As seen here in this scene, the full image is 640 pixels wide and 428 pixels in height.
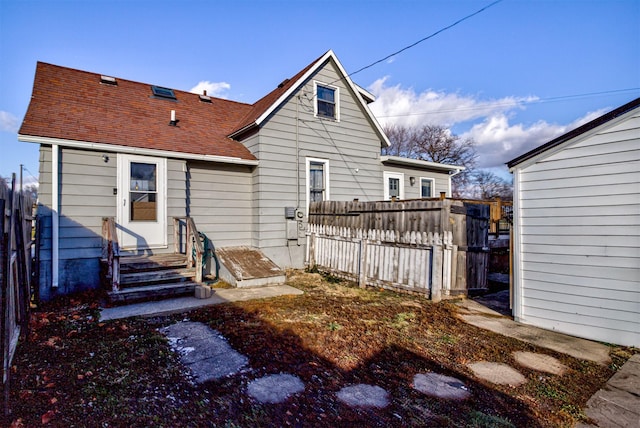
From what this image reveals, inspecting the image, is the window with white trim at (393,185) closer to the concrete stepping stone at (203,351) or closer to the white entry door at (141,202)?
the white entry door at (141,202)

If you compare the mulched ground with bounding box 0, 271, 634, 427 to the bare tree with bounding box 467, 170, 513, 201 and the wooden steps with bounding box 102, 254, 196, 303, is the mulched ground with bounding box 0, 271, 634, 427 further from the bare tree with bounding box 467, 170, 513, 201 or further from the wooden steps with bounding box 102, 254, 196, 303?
the bare tree with bounding box 467, 170, 513, 201

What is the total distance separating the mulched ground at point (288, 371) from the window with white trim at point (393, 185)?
6595 millimetres

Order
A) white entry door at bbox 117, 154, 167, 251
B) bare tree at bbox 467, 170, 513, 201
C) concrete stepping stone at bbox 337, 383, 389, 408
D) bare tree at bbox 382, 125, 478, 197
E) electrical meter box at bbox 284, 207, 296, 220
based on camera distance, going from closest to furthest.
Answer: concrete stepping stone at bbox 337, 383, 389, 408, white entry door at bbox 117, 154, 167, 251, electrical meter box at bbox 284, 207, 296, 220, bare tree at bbox 382, 125, 478, 197, bare tree at bbox 467, 170, 513, 201

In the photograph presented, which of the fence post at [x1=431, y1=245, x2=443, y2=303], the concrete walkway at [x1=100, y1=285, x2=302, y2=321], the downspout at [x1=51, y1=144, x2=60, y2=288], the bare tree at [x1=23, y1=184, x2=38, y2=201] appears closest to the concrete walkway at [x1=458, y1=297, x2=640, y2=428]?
the fence post at [x1=431, y1=245, x2=443, y2=303]

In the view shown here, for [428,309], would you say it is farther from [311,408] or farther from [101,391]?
[101,391]

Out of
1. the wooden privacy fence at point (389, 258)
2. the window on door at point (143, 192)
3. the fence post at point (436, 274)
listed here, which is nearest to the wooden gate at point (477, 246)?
the wooden privacy fence at point (389, 258)

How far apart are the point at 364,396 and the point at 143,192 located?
6704 millimetres

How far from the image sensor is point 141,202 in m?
7.17

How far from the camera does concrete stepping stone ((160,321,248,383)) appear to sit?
3.26 meters

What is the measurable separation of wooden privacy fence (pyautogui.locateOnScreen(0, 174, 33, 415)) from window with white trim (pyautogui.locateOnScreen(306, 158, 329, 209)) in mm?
6589

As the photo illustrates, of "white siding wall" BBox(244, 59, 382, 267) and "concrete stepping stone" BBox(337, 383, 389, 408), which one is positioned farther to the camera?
"white siding wall" BBox(244, 59, 382, 267)

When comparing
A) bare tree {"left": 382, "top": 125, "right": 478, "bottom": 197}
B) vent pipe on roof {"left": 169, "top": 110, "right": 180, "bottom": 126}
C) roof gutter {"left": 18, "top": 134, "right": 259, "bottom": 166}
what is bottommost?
roof gutter {"left": 18, "top": 134, "right": 259, "bottom": 166}

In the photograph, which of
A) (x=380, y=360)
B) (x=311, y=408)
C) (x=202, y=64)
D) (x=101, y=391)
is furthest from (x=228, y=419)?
(x=202, y=64)

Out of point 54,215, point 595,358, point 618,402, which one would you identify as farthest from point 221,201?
point 618,402
